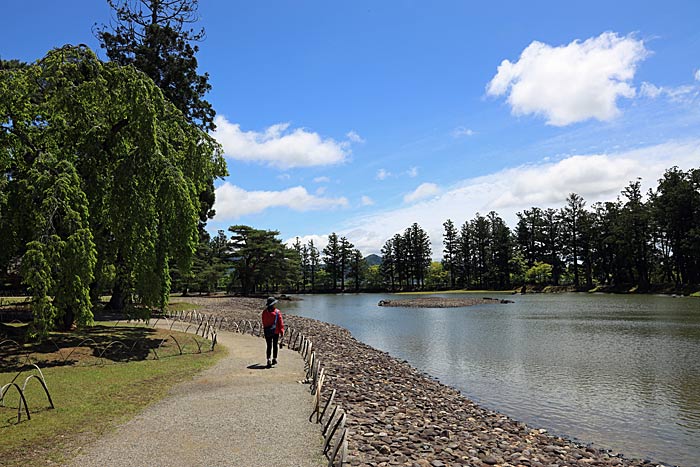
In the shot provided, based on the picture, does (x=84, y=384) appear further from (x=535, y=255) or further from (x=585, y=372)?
(x=535, y=255)

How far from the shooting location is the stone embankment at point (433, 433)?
7.98 metres

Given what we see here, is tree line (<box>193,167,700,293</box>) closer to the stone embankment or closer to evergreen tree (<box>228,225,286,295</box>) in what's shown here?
evergreen tree (<box>228,225,286,295</box>)

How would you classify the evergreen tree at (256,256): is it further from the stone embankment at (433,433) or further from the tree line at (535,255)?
the stone embankment at (433,433)

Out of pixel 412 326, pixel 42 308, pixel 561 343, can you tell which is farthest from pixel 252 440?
pixel 412 326

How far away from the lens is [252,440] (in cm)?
772

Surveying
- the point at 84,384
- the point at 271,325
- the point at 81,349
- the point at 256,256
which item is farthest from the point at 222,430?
the point at 256,256

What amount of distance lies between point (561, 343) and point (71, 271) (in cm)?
2334

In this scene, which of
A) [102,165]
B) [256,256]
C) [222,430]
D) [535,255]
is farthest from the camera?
[535,255]

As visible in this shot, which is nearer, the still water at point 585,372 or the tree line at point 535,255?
the still water at point 585,372

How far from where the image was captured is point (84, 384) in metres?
11.4

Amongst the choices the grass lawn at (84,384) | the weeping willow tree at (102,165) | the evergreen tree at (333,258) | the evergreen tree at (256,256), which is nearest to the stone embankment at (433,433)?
the grass lawn at (84,384)

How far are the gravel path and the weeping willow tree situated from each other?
19.9 ft

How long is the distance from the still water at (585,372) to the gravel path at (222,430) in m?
6.53

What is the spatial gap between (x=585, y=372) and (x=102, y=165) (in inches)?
785
